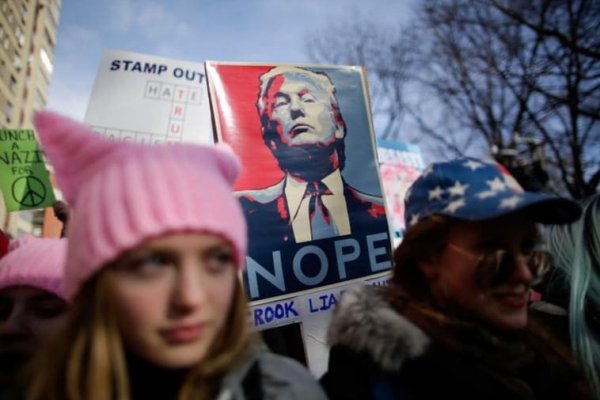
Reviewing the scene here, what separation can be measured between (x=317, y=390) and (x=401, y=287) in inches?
15.9

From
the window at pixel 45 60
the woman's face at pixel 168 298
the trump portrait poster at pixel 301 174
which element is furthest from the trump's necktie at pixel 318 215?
the window at pixel 45 60

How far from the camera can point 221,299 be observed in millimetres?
944

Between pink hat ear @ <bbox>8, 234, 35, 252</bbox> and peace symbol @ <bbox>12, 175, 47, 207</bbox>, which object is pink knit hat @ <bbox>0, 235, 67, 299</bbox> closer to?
pink hat ear @ <bbox>8, 234, 35, 252</bbox>

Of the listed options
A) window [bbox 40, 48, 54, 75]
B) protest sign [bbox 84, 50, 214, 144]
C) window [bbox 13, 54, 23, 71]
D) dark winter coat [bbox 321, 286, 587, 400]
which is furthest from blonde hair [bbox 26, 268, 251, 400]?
window [bbox 40, 48, 54, 75]

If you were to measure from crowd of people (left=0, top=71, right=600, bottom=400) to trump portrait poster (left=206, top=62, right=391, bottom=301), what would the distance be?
0.92 meters

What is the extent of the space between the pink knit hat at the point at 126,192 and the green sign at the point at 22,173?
1.80m

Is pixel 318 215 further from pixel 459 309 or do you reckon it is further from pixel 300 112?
pixel 459 309

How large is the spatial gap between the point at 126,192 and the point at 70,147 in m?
0.22

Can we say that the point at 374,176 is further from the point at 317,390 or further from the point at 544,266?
the point at 317,390

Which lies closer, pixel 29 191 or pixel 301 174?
pixel 301 174

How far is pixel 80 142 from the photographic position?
3.26 feet

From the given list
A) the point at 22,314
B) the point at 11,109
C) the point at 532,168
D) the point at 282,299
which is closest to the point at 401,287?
the point at 282,299

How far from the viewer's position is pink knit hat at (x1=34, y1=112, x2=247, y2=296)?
89 centimetres

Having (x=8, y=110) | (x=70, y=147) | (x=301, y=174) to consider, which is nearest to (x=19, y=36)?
(x=8, y=110)
